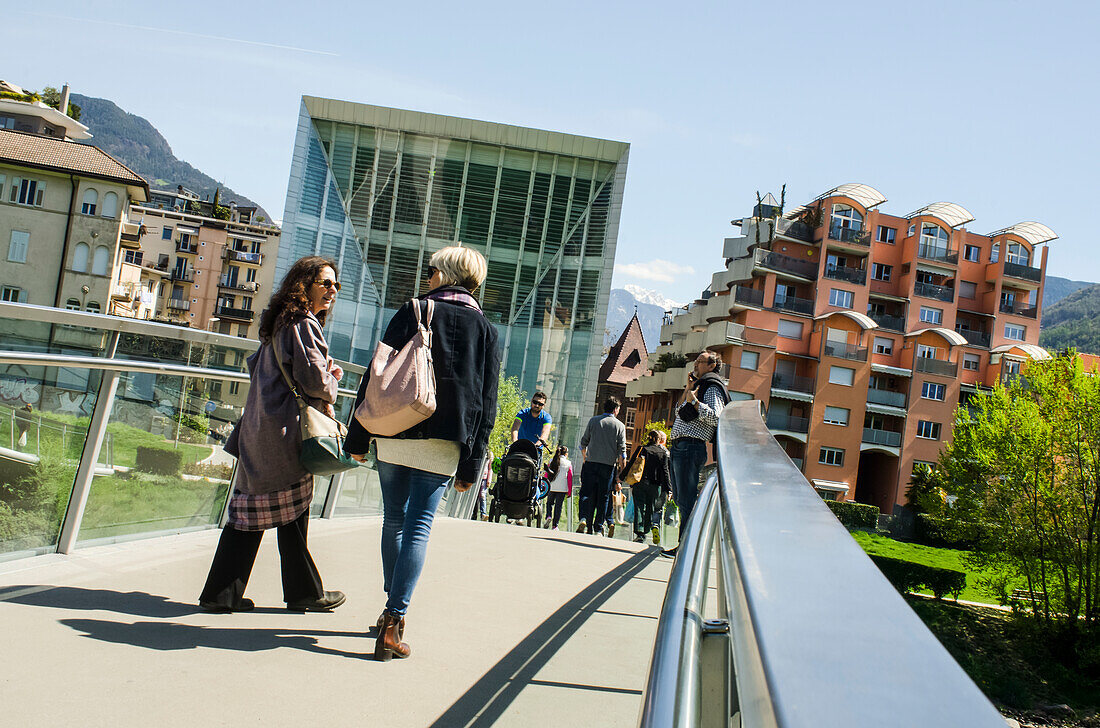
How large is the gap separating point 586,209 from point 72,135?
59.3 m

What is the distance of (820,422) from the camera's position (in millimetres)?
68250

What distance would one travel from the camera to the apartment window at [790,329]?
6988 centimetres

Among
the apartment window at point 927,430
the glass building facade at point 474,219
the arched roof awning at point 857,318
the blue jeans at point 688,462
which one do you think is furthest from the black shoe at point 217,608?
the apartment window at point 927,430

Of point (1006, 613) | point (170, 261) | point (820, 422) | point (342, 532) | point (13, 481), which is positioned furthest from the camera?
point (170, 261)

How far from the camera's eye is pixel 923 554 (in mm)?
61000

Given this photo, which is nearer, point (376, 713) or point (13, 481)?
point (376, 713)

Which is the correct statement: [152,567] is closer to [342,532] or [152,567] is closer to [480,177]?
[342,532]

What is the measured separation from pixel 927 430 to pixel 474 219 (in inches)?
1700

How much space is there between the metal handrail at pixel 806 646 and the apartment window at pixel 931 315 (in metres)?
75.2

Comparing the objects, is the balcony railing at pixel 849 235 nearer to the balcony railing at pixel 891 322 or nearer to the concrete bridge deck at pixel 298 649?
the balcony railing at pixel 891 322

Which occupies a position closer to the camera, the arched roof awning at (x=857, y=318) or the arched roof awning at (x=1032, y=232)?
the arched roof awning at (x=857, y=318)

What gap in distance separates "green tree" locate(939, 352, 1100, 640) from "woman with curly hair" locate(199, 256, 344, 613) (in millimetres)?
41360

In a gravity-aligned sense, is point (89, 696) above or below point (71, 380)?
below

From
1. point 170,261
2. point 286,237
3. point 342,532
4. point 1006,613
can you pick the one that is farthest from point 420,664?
point 170,261
